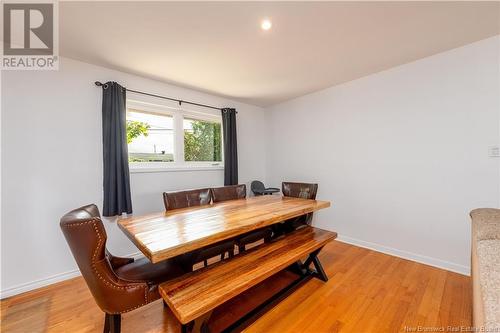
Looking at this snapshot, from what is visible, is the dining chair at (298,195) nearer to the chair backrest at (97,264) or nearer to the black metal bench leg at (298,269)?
the black metal bench leg at (298,269)

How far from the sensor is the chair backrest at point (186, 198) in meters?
2.14

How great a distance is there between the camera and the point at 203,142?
3.51 m

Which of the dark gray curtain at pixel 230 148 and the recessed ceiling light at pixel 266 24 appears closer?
the recessed ceiling light at pixel 266 24

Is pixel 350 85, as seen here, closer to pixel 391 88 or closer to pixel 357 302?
pixel 391 88

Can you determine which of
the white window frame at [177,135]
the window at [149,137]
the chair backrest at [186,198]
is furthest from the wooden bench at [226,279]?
the window at [149,137]

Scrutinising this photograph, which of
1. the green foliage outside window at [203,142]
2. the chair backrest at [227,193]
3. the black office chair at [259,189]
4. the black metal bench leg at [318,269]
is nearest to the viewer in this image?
the black metal bench leg at [318,269]

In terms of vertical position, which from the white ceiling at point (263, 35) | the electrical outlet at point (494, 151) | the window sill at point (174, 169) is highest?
the white ceiling at point (263, 35)

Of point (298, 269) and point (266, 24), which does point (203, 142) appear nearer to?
point (266, 24)

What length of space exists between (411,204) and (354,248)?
0.92 metres

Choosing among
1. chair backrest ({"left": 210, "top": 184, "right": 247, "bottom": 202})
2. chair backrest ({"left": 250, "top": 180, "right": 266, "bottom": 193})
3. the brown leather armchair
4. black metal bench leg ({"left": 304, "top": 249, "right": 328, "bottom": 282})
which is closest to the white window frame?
chair backrest ({"left": 250, "top": 180, "right": 266, "bottom": 193})

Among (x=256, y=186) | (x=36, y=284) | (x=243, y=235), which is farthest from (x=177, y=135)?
(x=36, y=284)

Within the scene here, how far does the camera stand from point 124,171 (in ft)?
7.96

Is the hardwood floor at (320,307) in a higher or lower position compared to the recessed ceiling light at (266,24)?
lower

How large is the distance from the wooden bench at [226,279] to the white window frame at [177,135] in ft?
5.97
